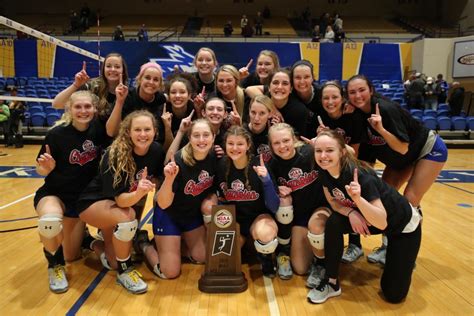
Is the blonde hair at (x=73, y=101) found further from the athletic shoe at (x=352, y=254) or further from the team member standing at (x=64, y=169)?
the athletic shoe at (x=352, y=254)

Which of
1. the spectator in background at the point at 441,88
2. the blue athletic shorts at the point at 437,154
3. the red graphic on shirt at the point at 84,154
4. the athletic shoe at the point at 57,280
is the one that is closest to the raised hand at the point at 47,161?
the red graphic on shirt at the point at 84,154

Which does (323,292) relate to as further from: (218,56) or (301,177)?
(218,56)

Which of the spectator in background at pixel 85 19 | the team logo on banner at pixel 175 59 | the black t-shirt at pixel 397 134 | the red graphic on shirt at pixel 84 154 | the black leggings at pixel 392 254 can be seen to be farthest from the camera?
the spectator in background at pixel 85 19

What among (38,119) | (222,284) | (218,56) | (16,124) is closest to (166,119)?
(222,284)

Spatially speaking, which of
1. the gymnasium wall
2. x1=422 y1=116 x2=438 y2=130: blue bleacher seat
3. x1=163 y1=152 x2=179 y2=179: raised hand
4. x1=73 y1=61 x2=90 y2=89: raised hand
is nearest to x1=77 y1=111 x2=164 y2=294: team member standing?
x1=163 y1=152 x2=179 y2=179: raised hand

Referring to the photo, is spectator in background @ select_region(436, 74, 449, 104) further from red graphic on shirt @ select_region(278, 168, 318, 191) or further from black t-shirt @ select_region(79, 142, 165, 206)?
black t-shirt @ select_region(79, 142, 165, 206)

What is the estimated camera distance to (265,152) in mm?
3270

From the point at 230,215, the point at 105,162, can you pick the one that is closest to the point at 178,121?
the point at 105,162

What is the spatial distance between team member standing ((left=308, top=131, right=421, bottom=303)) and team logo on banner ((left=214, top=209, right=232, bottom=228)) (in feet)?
2.39

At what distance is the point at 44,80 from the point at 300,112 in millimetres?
13092

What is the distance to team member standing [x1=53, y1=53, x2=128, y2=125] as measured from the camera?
3.34 m

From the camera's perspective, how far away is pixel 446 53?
1486cm

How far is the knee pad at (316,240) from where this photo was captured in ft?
9.50

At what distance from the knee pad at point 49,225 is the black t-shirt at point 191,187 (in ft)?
2.72
